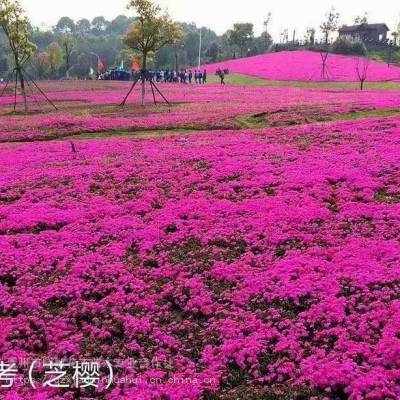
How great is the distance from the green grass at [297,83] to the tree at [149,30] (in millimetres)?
22557

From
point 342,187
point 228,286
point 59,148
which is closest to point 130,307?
point 228,286

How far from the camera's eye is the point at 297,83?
6994 centimetres

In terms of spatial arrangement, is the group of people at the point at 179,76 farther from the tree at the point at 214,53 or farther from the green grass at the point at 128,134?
the green grass at the point at 128,134

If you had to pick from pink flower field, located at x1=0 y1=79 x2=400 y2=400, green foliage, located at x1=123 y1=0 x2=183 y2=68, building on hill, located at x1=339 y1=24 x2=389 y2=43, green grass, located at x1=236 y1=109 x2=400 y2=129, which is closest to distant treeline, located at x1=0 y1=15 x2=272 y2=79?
building on hill, located at x1=339 y1=24 x2=389 y2=43

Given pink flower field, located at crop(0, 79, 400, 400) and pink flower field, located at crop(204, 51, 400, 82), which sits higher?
pink flower field, located at crop(204, 51, 400, 82)

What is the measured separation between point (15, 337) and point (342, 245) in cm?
862

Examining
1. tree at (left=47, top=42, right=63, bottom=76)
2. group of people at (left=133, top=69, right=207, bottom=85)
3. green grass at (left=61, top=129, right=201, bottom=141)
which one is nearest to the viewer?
green grass at (left=61, top=129, right=201, bottom=141)

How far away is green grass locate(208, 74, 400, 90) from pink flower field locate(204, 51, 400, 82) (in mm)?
2174

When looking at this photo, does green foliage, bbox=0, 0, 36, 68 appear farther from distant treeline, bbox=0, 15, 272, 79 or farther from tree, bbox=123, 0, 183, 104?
distant treeline, bbox=0, 15, 272, 79

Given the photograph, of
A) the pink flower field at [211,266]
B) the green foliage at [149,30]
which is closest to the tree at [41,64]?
the green foliage at [149,30]

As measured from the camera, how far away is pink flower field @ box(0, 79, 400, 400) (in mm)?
10062

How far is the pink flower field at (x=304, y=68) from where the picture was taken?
240 ft

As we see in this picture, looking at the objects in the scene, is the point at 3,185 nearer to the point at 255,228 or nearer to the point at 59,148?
the point at 59,148

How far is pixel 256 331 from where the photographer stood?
11.3 metres
